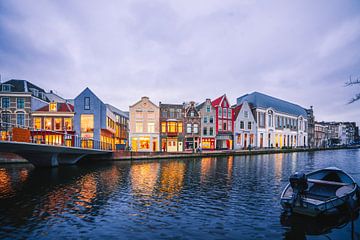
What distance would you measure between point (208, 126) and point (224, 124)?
6.62 m

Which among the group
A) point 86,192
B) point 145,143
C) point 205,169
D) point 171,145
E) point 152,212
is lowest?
point 205,169

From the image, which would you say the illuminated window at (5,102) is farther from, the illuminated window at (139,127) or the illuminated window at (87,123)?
the illuminated window at (139,127)

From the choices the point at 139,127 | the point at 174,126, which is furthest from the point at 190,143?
the point at 139,127

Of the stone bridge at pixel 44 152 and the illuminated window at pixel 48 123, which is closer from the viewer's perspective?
the stone bridge at pixel 44 152

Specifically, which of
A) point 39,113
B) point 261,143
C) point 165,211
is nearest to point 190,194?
point 165,211

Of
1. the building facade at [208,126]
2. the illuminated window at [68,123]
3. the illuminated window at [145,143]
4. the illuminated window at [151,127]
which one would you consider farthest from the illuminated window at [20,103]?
the building facade at [208,126]

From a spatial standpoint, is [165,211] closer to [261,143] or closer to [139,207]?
[139,207]

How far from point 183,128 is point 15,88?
1538 inches

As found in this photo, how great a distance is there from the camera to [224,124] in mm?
63688

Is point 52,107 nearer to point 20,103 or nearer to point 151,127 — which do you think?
point 20,103

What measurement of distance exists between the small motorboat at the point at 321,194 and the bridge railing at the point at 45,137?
21.7 m

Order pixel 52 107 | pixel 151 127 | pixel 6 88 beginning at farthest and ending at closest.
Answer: pixel 151 127 < pixel 52 107 < pixel 6 88

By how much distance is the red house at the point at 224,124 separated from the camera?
62.6 meters

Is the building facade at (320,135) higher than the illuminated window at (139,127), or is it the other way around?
the illuminated window at (139,127)
